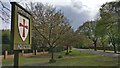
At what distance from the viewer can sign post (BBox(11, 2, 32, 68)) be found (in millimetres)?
4676

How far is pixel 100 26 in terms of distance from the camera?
2439 cm

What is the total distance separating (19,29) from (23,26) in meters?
0.29

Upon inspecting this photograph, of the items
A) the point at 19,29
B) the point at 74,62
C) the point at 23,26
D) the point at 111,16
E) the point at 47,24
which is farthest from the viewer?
the point at 47,24

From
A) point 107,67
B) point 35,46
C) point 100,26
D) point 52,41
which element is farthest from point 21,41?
point 35,46

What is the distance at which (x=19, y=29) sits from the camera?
4.91 m

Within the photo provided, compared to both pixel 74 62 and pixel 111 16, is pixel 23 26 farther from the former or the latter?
pixel 111 16

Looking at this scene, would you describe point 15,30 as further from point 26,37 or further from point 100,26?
point 100,26

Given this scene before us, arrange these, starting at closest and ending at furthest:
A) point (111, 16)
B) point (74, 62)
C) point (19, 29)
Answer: point (19, 29) → point (74, 62) → point (111, 16)

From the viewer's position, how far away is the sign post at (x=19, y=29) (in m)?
4.68

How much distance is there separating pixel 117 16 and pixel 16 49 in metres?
19.0

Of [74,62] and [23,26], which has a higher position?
[23,26]

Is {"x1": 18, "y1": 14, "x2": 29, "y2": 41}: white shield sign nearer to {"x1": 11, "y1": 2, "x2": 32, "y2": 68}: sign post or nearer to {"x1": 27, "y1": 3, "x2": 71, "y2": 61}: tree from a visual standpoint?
{"x1": 11, "y1": 2, "x2": 32, "y2": 68}: sign post

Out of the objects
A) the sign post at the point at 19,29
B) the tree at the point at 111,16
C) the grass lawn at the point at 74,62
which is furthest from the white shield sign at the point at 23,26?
the tree at the point at 111,16

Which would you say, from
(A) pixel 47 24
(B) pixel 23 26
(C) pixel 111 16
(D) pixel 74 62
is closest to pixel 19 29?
(B) pixel 23 26
